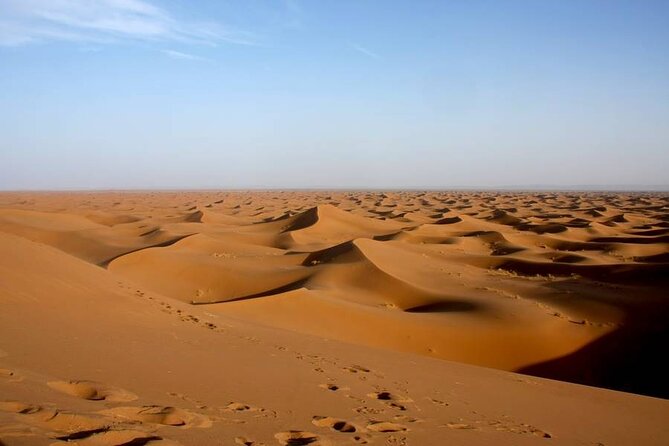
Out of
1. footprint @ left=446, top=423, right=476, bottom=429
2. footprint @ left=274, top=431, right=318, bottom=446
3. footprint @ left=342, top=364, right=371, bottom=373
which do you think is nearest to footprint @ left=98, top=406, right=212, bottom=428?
footprint @ left=274, top=431, right=318, bottom=446

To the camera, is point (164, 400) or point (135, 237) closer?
point (164, 400)

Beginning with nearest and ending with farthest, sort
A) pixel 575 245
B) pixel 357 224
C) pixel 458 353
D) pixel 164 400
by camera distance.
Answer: pixel 164 400 < pixel 458 353 < pixel 575 245 < pixel 357 224

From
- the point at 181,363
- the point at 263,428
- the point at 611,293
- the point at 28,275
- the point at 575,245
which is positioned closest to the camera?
the point at 263,428

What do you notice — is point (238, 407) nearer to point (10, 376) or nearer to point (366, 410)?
point (366, 410)

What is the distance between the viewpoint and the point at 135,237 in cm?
2252

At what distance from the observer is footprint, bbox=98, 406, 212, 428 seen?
11.6 feet

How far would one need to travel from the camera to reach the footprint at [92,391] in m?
3.85

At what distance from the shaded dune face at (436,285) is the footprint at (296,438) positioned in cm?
583

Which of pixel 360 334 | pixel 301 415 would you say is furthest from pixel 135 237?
pixel 301 415

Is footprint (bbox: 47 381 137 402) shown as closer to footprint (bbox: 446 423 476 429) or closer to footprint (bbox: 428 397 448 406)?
footprint (bbox: 446 423 476 429)

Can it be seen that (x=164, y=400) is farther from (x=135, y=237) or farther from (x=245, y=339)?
(x=135, y=237)

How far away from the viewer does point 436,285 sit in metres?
14.0

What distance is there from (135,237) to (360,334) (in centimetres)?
1553

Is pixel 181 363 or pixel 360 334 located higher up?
pixel 181 363
